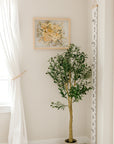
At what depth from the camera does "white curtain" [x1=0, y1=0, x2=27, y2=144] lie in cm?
346

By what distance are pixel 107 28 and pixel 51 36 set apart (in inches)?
35.4

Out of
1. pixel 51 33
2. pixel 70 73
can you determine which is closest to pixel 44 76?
pixel 70 73

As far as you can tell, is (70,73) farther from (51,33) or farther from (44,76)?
(51,33)

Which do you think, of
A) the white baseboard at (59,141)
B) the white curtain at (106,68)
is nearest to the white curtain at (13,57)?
the white baseboard at (59,141)

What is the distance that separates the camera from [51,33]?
12.1ft

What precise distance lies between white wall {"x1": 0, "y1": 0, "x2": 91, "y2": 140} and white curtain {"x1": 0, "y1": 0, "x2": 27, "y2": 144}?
124 millimetres

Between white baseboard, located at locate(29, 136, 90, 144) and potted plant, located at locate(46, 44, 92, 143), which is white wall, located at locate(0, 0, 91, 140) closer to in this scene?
white baseboard, located at locate(29, 136, 90, 144)

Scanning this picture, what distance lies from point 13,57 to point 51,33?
2.20 ft

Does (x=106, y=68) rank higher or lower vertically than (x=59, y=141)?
higher

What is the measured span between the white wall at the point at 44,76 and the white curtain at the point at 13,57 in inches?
4.9

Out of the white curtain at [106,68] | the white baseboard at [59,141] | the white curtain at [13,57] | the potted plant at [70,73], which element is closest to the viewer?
the white curtain at [106,68]

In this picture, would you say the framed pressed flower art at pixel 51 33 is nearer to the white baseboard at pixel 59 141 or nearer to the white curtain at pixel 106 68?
the white curtain at pixel 106 68

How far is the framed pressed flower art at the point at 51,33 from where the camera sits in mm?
3646

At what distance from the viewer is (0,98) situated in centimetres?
369
